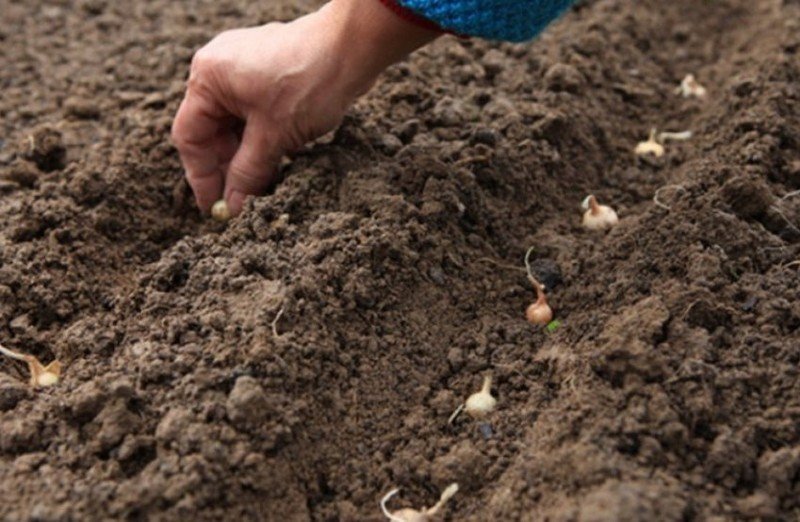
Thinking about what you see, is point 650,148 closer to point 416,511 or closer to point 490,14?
point 490,14

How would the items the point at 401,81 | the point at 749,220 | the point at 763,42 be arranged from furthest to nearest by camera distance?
1. the point at 763,42
2. the point at 401,81
3. the point at 749,220

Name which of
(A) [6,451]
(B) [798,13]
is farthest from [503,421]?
(B) [798,13]

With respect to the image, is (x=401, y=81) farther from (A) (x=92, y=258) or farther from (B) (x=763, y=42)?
(B) (x=763, y=42)

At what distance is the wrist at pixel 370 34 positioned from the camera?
1.97 meters

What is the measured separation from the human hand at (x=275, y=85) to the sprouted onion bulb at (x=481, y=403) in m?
0.71

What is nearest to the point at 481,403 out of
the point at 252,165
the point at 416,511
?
the point at 416,511

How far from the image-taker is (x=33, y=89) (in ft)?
9.63

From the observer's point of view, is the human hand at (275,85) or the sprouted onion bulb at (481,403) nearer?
the sprouted onion bulb at (481,403)

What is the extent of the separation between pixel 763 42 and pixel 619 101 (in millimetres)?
591

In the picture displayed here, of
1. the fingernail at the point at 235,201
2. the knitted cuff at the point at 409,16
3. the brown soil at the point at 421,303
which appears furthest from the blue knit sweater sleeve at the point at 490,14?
the fingernail at the point at 235,201

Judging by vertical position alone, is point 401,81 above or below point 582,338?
above

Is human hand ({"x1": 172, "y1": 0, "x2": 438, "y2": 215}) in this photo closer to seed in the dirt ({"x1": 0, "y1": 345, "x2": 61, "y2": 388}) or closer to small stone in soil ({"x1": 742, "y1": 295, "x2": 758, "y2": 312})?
seed in the dirt ({"x1": 0, "y1": 345, "x2": 61, "y2": 388})

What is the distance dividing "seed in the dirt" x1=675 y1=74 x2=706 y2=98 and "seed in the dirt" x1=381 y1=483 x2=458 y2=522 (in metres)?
1.70

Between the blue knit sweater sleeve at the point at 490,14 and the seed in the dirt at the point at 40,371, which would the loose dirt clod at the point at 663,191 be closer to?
the blue knit sweater sleeve at the point at 490,14
